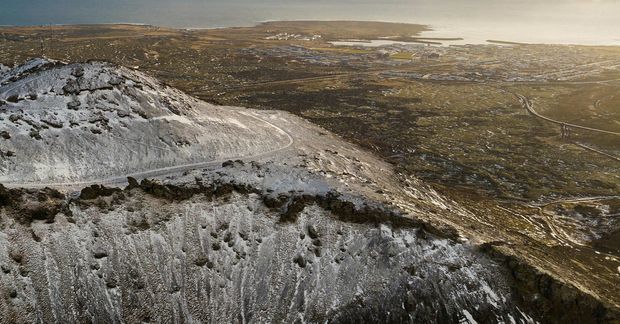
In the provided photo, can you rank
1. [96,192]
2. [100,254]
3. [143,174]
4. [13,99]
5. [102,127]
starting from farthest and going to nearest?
[13,99] → [102,127] → [143,174] → [96,192] → [100,254]

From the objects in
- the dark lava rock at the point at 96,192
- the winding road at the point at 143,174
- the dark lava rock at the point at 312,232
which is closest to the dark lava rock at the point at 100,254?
the dark lava rock at the point at 96,192

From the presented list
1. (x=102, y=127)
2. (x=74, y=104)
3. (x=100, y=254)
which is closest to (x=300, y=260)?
(x=100, y=254)

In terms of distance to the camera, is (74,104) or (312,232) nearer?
(312,232)

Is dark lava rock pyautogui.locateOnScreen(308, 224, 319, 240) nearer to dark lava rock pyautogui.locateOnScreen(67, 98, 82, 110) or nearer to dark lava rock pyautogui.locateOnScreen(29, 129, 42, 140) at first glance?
dark lava rock pyautogui.locateOnScreen(29, 129, 42, 140)


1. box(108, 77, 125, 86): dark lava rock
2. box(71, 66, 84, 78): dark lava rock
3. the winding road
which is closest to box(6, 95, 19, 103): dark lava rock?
box(71, 66, 84, 78): dark lava rock

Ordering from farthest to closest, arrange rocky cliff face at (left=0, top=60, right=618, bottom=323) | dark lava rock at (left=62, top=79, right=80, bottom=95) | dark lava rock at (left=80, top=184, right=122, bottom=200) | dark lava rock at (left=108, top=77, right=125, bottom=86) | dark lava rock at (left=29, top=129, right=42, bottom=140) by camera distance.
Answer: dark lava rock at (left=108, top=77, right=125, bottom=86)
dark lava rock at (left=62, top=79, right=80, bottom=95)
dark lava rock at (left=29, top=129, right=42, bottom=140)
dark lava rock at (left=80, top=184, right=122, bottom=200)
rocky cliff face at (left=0, top=60, right=618, bottom=323)

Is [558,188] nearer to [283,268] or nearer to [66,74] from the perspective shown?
[283,268]

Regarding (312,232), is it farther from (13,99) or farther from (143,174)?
(13,99)

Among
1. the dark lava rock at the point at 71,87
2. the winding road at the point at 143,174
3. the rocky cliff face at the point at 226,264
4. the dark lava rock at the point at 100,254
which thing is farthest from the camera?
the dark lava rock at the point at 71,87

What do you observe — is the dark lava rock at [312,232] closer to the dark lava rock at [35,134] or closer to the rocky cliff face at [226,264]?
the rocky cliff face at [226,264]

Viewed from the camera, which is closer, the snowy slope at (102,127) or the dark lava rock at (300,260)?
the dark lava rock at (300,260)

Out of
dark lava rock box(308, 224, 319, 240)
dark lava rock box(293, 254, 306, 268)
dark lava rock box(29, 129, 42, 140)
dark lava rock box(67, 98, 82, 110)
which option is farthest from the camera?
dark lava rock box(67, 98, 82, 110)
